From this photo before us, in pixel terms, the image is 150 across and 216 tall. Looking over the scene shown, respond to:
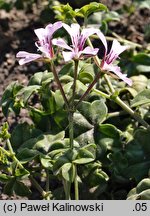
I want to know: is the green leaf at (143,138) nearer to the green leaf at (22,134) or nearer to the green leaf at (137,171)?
the green leaf at (137,171)

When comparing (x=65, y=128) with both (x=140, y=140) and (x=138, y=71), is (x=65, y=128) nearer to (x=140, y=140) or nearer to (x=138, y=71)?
(x=140, y=140)

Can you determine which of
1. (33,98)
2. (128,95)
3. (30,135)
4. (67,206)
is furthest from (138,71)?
(67,206)

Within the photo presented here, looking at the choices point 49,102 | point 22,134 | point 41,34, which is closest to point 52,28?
point 41,34

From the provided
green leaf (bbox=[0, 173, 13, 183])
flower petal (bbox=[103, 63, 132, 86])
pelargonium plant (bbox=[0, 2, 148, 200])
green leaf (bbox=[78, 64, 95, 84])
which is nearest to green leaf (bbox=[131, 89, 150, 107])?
pelargonium plant (bbox=[0, 2, 148, 200])

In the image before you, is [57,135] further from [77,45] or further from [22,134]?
[77,45]

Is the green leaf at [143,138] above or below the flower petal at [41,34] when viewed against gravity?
below

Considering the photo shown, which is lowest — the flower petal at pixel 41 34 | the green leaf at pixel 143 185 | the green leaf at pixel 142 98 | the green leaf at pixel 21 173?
the green leaf at pixel 143 185

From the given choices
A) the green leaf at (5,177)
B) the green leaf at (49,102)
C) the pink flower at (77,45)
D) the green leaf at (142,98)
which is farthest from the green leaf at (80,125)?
the pink flower at (77,45)

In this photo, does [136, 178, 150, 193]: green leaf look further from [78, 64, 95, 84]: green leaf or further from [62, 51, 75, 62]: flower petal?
[62, 51, 75, 62]: flower petal
